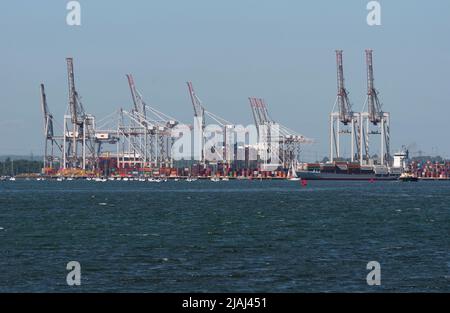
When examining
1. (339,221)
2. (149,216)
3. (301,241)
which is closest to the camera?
(301,241)

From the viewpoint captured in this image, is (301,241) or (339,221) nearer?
(301,241)

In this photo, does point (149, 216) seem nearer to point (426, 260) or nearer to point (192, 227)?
point (192, 227)

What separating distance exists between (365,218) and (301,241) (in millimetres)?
21398

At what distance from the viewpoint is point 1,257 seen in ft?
129

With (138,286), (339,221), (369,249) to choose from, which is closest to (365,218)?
(339,221)

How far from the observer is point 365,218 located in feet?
222

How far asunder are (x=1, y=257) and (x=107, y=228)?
1797cm

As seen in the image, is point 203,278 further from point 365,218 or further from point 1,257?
point 365,218

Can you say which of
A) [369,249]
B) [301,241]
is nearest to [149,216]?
[301,241]

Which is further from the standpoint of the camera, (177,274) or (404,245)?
(404,245)
